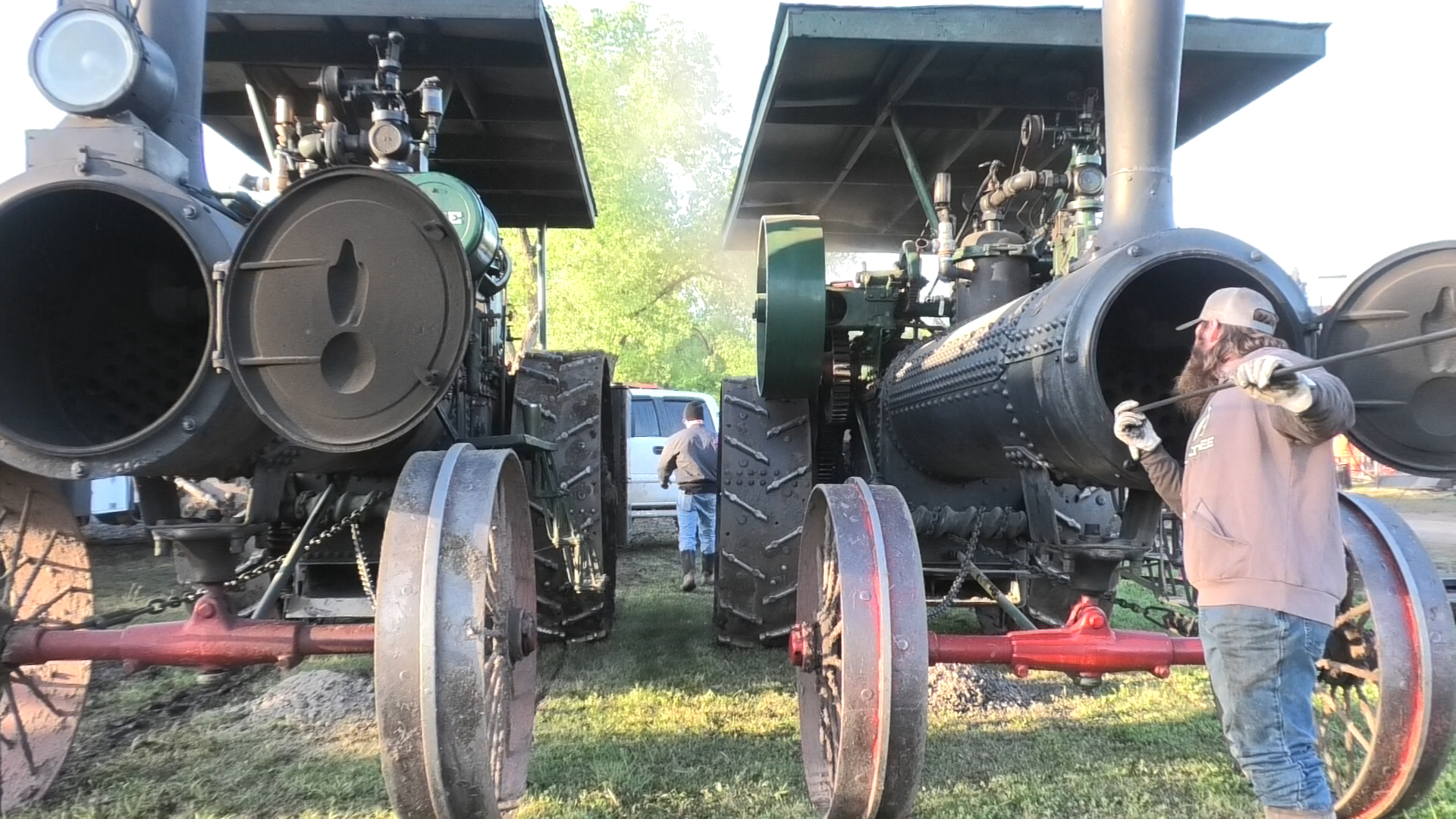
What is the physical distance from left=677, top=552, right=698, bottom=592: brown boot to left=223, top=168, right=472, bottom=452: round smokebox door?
518 centimetres

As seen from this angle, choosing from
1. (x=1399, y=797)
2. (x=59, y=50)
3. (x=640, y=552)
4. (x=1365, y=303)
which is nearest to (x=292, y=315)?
(x=59, y=50)

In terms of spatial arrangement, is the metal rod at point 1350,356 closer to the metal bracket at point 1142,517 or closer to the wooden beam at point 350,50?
the metal bracket at point 1142,517

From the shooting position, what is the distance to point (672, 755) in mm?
3203

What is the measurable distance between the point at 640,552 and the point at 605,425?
4.02 m

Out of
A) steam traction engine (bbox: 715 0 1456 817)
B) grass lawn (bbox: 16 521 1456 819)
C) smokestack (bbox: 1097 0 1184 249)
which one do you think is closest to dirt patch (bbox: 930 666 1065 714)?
grass lawn (bbox: 16 521 1456 819)

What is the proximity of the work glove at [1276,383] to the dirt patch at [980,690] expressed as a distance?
2.33 m

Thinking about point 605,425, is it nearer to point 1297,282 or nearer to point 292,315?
point 292,315

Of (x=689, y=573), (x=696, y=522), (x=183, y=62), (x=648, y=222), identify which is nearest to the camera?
(x=183, y=62)

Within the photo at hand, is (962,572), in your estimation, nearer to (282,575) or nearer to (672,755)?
(672,755)

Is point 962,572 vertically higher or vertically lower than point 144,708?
higher

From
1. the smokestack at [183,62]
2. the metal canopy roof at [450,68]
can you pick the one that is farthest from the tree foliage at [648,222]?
the smokestack at [183,62]

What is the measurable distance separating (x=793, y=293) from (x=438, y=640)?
2.04 m

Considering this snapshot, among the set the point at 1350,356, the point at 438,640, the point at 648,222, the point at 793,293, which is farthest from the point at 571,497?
the point at 648,222

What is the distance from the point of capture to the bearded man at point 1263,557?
1.90m
